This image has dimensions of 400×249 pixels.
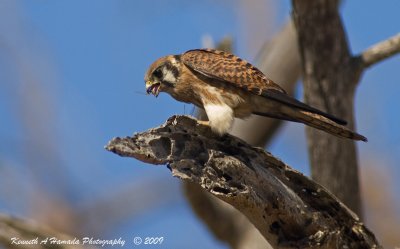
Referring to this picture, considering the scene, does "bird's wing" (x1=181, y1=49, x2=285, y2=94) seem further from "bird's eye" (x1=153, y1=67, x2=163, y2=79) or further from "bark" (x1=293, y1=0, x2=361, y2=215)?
"bark" (x1=293, y1=0, x2=361, y2=215)

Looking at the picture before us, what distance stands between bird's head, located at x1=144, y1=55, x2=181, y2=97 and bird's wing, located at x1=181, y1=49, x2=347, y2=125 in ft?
0.38

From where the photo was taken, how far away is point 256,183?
183 inches

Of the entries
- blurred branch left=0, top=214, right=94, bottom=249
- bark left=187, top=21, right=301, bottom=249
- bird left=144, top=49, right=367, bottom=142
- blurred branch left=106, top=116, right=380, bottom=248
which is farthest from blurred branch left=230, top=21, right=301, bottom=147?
blurred branch left=106, top=116, right=380, bottom=248

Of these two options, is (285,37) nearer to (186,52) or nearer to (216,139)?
(186,52)

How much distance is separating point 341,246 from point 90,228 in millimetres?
5266

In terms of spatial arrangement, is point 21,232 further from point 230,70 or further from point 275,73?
point 275,73

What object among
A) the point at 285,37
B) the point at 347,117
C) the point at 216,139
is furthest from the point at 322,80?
the point at 285,37

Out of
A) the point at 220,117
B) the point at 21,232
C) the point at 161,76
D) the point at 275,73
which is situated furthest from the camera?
the point at 275,73

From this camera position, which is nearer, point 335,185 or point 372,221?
point 335,185

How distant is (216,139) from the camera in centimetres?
499

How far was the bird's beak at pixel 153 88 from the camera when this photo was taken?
5883 mm

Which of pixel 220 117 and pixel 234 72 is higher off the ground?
pixel 234 72

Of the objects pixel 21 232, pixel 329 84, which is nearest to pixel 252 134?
pixel 329 84

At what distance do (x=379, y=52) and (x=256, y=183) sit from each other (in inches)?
92.5
